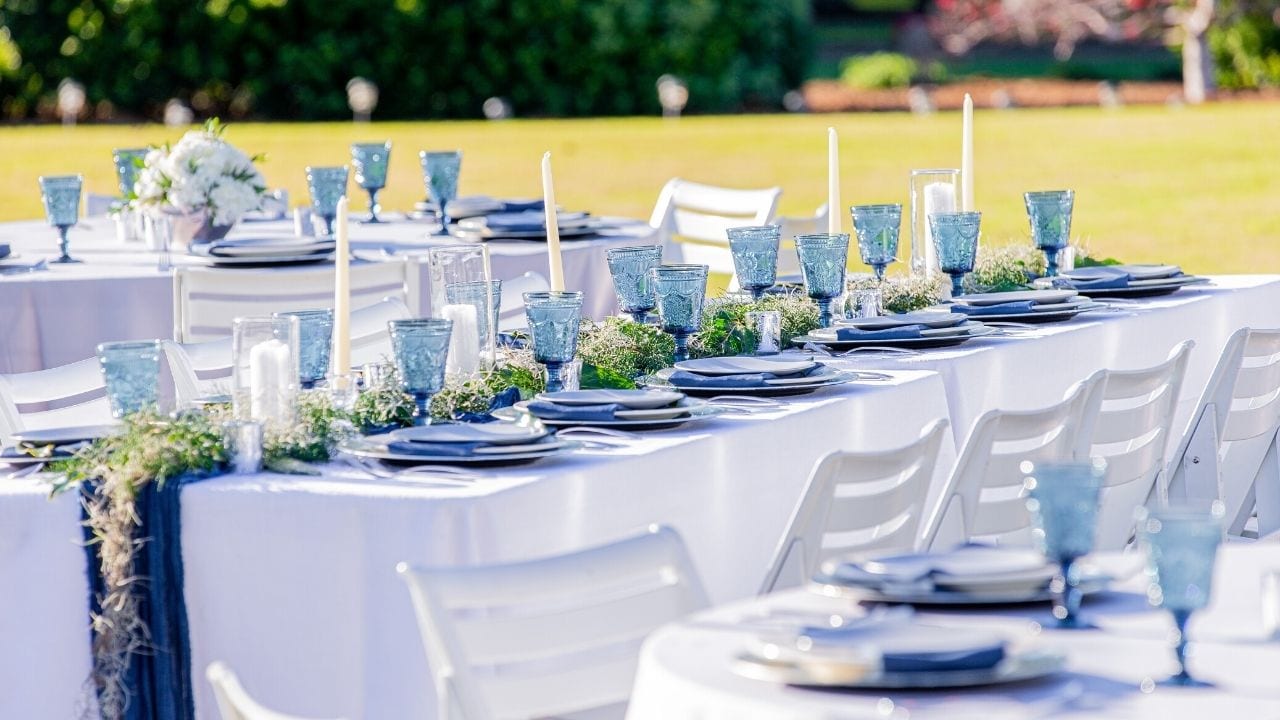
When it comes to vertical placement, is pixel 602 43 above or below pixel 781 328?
above

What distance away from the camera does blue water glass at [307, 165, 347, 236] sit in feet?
23.7

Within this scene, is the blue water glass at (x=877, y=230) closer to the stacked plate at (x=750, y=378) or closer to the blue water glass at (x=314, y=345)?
the stacked plate at (x=750, y=378)

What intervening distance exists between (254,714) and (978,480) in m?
1.80

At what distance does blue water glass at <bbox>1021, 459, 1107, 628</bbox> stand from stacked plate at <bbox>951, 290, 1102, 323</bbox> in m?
2.59

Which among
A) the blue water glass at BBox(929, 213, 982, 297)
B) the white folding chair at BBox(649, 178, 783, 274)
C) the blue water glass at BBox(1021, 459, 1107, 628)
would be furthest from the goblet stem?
the white folding chair at BBox(649, 178, 783, 274)

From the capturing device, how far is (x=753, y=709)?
2.33 meters

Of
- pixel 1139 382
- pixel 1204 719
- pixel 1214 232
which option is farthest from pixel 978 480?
pixel 1214 232

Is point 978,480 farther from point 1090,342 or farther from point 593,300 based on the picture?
point 593,300

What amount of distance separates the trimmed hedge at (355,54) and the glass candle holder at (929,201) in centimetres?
2501

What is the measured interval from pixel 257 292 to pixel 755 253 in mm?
2038

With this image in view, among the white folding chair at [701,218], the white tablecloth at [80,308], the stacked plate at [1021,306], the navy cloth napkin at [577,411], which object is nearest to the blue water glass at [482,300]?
the navy cloth napkin at [577,411]

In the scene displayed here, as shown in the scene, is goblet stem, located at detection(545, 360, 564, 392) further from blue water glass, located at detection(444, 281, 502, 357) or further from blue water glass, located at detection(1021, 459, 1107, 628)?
blue water glass, located at detection(1021, 459, 1107, 628)

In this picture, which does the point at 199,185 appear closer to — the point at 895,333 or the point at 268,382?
the point at 895,333

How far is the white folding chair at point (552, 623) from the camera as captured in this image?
2828 millimetres
